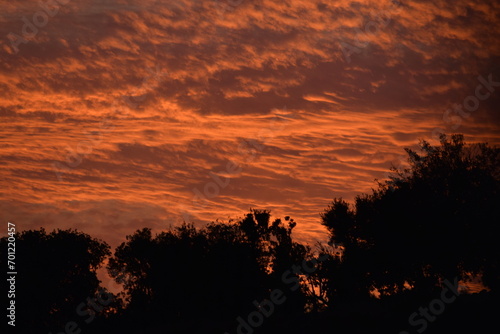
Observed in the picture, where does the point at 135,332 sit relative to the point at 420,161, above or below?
below

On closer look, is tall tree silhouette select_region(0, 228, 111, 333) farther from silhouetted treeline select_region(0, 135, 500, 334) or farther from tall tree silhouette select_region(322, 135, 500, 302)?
tall tree silhouette select_region(322, 135, 500, 302)

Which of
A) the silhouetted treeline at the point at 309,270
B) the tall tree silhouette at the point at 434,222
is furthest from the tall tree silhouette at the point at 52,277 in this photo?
the tall tree silhouette at the point at 434,222

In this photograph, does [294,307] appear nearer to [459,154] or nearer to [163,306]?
[163,306]

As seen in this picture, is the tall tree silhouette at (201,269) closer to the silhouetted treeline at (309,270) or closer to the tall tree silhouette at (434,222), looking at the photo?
the silhouetted treeline at (309,270)

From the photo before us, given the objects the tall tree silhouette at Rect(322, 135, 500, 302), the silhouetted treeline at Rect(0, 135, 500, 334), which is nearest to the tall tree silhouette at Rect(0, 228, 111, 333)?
the silhouetted treeline at Rect(0, 135, 500, 334)

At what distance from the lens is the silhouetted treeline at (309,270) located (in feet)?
162

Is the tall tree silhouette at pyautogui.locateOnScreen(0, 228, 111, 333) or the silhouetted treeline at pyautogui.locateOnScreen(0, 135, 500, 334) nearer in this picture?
the silhouetted treeline at pyautogui.locateOnScreen(0, 135, 500, 334)

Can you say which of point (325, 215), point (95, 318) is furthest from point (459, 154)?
point (95, 318)

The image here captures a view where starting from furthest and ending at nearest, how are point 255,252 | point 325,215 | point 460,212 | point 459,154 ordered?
1. point 255,252
2. point 325,215
3. point 459,154
4. point 460,212

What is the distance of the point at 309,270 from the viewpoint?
74000mm

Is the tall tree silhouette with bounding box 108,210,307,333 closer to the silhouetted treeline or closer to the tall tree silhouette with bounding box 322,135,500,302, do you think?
the silhouetted treeline

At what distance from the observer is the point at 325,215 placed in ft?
232

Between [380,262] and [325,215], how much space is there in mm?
12030

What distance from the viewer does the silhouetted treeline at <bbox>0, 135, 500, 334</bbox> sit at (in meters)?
49.4
